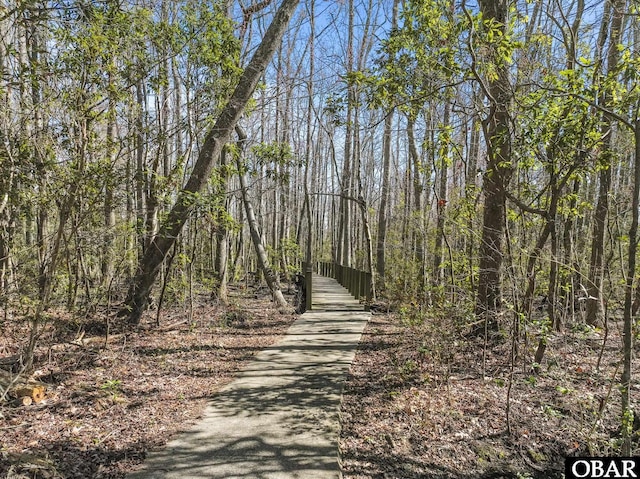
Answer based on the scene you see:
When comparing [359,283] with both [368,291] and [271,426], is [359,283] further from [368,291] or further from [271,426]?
[271,426]

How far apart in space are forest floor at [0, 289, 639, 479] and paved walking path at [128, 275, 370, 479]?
0.68ft

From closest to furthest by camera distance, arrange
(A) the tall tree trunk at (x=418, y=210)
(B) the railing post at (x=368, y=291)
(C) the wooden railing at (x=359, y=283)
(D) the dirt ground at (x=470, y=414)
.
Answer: (D) the dirt ground at (x=470, y=414) → (A) the tall tree trunk at (x=418, y=210) → (B) the railing post at (x=368, y=291) → (C) the wooden railing at (x=359, y=283)

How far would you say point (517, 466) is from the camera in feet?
12.7

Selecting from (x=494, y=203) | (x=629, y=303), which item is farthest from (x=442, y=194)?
(x=629, y=303)

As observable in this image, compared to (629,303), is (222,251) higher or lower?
higher

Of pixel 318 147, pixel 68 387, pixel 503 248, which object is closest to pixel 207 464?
pixel 68 387

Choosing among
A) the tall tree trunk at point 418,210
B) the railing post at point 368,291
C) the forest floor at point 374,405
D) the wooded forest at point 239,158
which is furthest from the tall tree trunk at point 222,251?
the tall tree trunk at point 418,210

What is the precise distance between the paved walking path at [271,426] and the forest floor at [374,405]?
207 millimetres

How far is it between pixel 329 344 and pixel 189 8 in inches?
247

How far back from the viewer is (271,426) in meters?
4.03

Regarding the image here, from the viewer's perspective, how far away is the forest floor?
356 cm

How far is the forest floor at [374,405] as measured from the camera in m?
3.56

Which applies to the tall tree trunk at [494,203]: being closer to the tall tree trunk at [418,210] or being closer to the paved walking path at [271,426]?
the tall tree trunk at [418,210]

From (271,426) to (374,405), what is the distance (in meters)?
1.32
